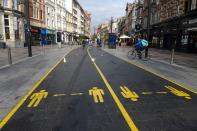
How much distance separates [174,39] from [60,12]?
150 ft

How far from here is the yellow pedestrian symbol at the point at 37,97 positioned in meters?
6.20

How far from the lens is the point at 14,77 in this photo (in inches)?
406

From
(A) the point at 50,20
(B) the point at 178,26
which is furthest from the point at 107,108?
(A) the point at 50,20

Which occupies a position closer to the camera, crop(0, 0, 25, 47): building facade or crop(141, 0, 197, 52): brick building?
crop(141, 0, 197, 52): brick building

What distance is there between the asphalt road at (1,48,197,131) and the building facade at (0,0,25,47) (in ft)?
86.4

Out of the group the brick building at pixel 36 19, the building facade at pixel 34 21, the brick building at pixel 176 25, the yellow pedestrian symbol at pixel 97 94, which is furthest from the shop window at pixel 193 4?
the brick building at pixel 36 19

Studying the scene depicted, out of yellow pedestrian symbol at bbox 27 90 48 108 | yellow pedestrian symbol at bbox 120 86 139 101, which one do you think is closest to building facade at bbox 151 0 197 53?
yellow pedestrian symbol at bbox 120 86 139 101

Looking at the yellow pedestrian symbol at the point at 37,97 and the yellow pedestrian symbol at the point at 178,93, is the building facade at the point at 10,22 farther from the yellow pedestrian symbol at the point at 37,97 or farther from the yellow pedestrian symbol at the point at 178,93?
the yellow pedestrian symbol at the point at 178,93

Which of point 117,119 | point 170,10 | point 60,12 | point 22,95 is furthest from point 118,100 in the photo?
point 60,12

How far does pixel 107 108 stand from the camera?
5750mm

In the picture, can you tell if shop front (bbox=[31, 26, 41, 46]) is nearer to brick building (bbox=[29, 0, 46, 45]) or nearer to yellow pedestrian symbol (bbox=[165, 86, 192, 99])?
brick building (bbox=[29, 0, 46, 45])

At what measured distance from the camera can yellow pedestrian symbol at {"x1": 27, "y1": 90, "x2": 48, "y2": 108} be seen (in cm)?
620

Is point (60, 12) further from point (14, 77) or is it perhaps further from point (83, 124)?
point (83, 124)

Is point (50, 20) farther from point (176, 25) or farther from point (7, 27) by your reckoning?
point (176, 25)
